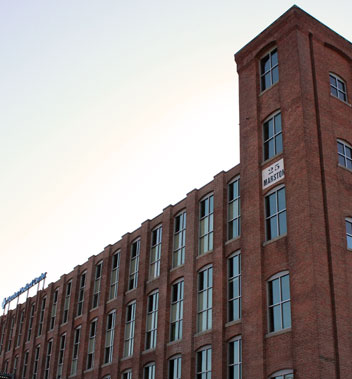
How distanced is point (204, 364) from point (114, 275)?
13.7 metres

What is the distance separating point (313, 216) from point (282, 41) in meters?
10.5

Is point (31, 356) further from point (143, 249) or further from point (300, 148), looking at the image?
point (300, 148)

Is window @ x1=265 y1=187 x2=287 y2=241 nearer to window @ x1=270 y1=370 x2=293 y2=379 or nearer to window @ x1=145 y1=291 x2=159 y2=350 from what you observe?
window @ x1=270 y1=370 x2=293 y2=379

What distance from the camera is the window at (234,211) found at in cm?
3080

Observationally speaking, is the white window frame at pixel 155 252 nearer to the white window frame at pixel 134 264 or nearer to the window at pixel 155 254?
the window at pixel 155 254

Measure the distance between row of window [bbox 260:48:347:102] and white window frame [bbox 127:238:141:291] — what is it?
14.4 meters

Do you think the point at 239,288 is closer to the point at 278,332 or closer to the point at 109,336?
the point at 278,332

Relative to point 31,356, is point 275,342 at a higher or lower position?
lower

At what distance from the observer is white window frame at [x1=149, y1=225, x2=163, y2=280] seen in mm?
36806

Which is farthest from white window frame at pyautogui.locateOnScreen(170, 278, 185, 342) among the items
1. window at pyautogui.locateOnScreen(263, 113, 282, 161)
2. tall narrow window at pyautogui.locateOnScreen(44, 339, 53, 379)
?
tall narrow window at pyautogui.locateOnScreen(44, 339, 53, 379)

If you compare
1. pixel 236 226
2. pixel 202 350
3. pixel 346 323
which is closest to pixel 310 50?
pixel 236 226

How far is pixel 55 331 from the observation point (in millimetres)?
46438

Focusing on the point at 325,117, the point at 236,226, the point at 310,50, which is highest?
the point at 310,50

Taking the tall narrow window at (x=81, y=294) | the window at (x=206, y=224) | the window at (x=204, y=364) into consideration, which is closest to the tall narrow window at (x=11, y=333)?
the tall narrow window at (x=81, y=294)
